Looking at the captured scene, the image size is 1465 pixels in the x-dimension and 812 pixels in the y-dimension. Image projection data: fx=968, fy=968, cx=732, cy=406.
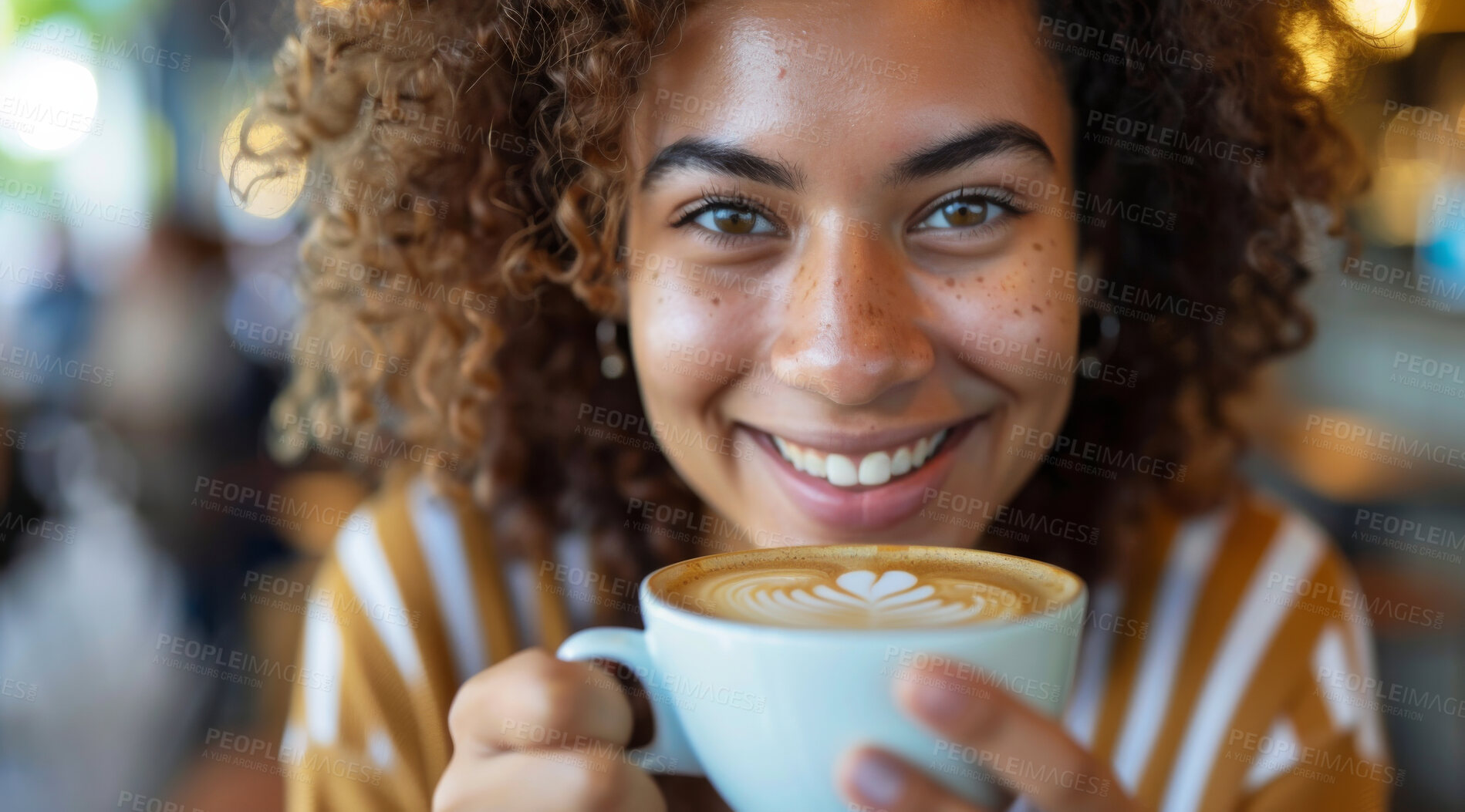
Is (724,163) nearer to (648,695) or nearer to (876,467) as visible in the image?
(876,467)

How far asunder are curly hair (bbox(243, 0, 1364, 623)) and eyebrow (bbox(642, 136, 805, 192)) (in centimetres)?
8

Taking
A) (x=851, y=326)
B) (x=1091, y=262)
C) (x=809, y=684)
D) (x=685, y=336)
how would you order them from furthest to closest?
(x=1091, y=262), (x=685, y=336), (x=851, y=326), (x=809, y=684)

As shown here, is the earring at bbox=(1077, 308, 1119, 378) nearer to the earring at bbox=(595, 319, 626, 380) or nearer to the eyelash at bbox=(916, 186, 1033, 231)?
the eyelash at bbox=(916, 186, 1033, 231)

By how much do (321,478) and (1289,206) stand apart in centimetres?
225

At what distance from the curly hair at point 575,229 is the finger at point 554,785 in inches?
21.3

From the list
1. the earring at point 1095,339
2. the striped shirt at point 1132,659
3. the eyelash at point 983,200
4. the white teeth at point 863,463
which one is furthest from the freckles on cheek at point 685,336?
the earring at point 1095,339

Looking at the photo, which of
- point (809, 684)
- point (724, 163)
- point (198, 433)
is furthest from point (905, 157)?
point (198, 433)

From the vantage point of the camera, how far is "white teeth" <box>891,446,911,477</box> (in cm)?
95

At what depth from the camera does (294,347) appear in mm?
1549

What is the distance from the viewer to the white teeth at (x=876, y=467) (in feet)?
3.10

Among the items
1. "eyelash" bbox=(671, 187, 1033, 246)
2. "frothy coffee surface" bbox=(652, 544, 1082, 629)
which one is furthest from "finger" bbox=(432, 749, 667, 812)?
"eyelash" bbox=(671, 187, 1033, 246)

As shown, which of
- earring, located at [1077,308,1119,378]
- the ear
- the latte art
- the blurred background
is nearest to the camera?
the latte art

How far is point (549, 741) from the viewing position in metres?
0.62

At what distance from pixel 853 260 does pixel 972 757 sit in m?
0.44
